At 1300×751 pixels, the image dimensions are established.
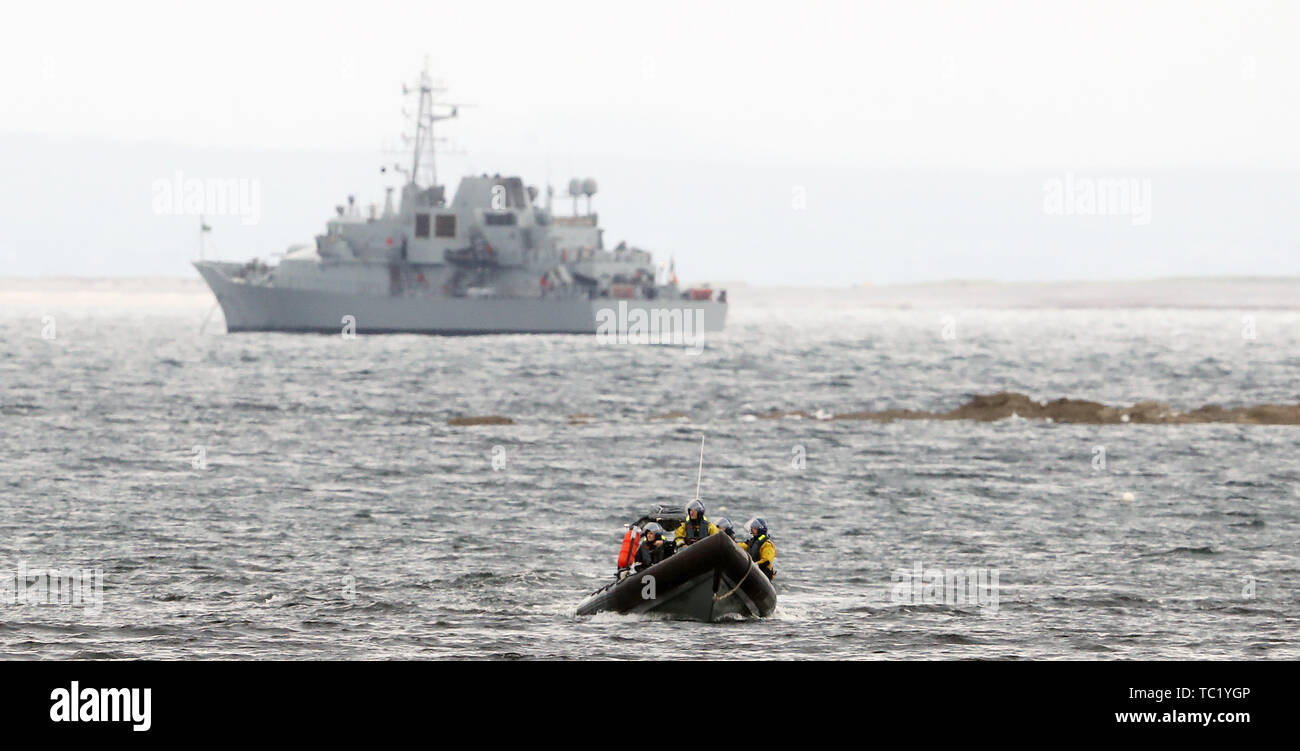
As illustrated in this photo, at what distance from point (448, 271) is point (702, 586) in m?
113

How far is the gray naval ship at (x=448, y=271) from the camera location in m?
130

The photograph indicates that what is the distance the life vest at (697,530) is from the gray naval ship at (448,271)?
11094cm

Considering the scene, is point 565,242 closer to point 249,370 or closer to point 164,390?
point 249,370

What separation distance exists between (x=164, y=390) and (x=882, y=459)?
127ft

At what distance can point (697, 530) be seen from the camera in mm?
21062

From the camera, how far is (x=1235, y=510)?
34.4 meters

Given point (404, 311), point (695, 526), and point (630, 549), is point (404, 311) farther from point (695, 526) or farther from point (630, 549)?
point (695, 526)

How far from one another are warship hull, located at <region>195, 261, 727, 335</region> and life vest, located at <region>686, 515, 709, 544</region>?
11094 centimetres

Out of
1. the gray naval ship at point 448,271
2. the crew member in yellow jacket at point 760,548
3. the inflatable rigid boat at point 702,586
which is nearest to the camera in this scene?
the inflatable rigid boat at point 702,586

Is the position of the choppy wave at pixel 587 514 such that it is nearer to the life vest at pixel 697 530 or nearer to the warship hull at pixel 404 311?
the life vest at pixel 697 530

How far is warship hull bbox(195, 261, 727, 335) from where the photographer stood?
131 metres
